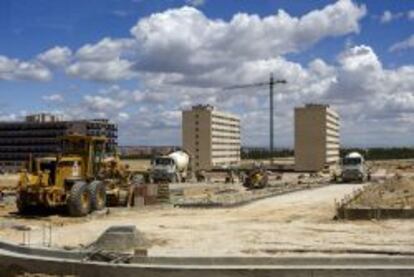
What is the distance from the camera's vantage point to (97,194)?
1107 inches

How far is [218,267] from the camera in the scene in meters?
14.9

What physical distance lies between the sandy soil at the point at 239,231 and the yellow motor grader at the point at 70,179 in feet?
3.18

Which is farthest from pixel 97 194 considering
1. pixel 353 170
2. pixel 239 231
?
pixel 353 170

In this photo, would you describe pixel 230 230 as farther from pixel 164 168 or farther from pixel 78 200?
pixel 164 168

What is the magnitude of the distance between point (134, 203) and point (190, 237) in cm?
1161

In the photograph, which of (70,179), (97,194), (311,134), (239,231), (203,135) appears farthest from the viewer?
(203,135)

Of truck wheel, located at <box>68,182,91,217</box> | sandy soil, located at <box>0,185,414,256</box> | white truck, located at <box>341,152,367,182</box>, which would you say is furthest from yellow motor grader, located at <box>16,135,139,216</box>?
white truck, located at <box>341,152,367,182</box>

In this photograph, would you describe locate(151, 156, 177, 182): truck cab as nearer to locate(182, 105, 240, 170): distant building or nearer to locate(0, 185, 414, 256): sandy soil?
locate(0, 185, 414, 256): sandy soil

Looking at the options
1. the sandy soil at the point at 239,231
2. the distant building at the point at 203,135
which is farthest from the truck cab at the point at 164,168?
the distant building at the point at 203,135

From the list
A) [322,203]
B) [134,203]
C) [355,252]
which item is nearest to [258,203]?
[322,203]

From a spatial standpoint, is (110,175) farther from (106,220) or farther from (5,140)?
(5,140)

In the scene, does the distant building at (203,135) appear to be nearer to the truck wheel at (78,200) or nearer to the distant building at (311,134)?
the distant building at (311,134)

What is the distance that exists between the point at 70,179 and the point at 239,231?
27.6ft

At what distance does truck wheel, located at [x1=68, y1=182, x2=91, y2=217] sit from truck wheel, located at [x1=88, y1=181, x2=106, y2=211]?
503 mm
